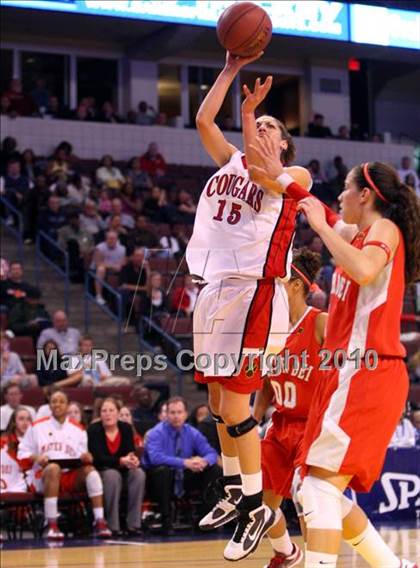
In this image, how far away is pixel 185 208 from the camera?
693 inches

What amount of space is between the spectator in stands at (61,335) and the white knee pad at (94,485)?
2.70 meters

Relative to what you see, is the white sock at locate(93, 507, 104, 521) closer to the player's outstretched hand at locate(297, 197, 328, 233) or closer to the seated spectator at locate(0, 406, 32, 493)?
the seated spectator at locate(0, 406, 32, 493)

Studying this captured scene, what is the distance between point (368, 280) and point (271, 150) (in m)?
0.83

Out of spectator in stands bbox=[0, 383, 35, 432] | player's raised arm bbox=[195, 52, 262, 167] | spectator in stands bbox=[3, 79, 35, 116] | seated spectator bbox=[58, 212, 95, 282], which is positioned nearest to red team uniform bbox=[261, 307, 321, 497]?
player's raised arm bbox=[195, 52, 262, 167]

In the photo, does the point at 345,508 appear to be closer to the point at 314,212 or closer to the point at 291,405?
the point at 291,405

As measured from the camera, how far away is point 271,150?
205 inches

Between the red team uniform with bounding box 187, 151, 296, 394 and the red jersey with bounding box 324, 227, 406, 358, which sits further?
the red team uniform with bounding box 187, 151, 296, 394

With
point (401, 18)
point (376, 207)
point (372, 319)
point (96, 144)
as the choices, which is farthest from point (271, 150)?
point (96, 144)

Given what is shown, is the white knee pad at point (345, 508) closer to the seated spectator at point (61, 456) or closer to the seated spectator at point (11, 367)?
the seated spectator at point (61, 456)

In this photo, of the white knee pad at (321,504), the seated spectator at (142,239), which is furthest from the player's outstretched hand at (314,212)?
the seated spectator at (142,239)

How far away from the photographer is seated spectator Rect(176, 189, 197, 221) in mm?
→ 17297

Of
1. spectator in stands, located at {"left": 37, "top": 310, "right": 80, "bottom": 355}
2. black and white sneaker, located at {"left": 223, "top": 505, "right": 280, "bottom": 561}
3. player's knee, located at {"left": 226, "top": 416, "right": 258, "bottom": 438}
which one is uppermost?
spectator in stands, located at {"left": 37, "top": 310, "right": 80, "bottom": 355}

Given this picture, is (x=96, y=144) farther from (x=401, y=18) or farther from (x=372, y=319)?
(x=372, y=319)

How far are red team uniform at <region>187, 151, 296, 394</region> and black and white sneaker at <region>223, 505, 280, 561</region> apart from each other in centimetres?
66
